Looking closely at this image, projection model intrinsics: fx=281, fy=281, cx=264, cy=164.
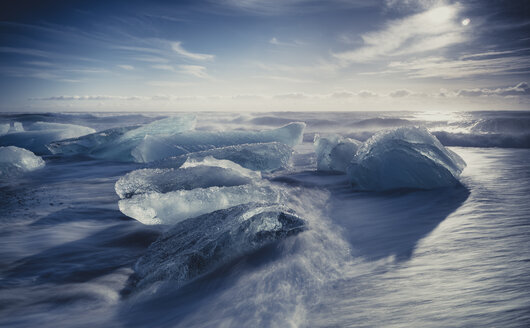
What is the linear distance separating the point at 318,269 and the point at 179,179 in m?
1.84

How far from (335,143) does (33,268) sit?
3859 mm

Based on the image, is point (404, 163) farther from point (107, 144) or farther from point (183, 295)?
point (107, 144)

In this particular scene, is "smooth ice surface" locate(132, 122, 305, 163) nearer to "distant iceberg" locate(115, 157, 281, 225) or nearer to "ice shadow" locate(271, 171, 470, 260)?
"distant iceberg" locate(115, 157, 281, 225)

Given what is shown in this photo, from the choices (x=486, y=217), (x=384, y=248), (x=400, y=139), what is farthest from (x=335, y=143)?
(x=384, y=248)

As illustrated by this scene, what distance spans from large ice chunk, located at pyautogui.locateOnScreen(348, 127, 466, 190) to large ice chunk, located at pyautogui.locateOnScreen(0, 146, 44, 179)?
495cm

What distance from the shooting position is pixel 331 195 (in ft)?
10.6

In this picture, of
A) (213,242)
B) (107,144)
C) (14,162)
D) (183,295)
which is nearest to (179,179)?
(213,242)

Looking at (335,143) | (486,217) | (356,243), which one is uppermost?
(335,143)

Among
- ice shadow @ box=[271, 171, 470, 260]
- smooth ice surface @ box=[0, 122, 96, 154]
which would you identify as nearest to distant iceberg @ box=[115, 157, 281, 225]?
ice shadow @ box=[271, 171, 470, 260]

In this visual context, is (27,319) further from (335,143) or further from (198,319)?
(335,143)

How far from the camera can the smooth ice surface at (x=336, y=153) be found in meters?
4.25

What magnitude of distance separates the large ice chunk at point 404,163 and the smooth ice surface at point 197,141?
288 cm

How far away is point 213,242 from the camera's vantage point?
1562 mm

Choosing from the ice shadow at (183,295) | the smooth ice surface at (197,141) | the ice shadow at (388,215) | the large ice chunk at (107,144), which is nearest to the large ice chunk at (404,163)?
the ice shadow at (388,215)
